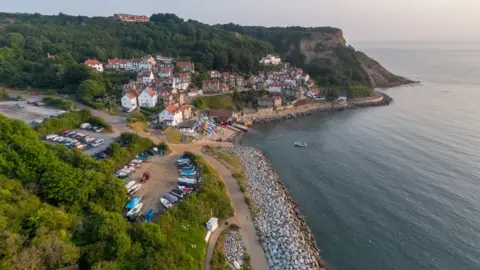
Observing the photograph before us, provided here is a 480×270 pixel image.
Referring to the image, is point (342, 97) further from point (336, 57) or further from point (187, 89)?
point (187, 89)

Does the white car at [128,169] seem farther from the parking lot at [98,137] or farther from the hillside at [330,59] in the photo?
the hillside at [330,59]

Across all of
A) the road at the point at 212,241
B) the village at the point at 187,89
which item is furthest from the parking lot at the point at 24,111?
the road at the point at 212,241

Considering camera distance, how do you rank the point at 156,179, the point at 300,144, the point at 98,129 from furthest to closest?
the point at 300,144 → the point at 98,129 → the point at 156,179

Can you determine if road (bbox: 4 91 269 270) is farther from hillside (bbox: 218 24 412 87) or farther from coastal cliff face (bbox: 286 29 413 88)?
coastal cliff face (bbox: 286 29 413 88)

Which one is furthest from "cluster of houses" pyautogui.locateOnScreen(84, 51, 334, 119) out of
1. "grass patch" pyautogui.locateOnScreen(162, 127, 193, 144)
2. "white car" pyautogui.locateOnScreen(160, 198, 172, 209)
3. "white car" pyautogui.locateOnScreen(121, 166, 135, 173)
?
"white car" pyautogui.locateOnScreen(160, 198, 172, 209)

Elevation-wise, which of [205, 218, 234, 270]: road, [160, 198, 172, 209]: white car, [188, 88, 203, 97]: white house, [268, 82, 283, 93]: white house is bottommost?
[205, 218, 234, 270]: road

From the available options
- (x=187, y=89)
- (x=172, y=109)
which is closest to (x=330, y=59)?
(x=187, y=89)
